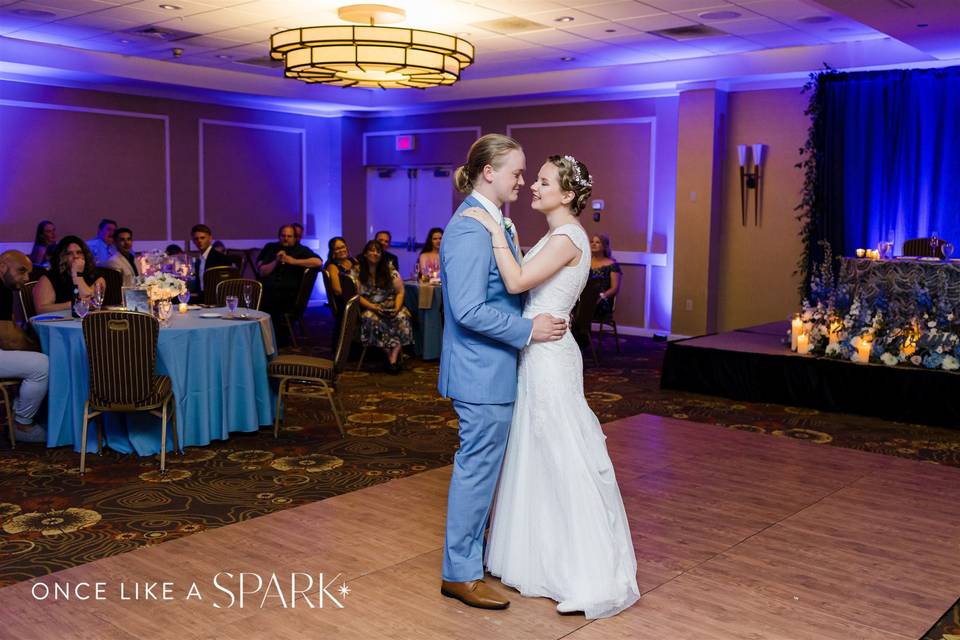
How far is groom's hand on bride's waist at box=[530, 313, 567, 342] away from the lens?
3246mm

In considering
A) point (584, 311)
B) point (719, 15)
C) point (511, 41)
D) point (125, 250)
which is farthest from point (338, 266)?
point (719, 15)

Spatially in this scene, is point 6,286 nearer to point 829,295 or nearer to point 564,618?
point 564,618

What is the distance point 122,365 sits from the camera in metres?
5.22

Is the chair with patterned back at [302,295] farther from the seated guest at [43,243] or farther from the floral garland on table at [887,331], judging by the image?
the floral garland on table at [887,331]

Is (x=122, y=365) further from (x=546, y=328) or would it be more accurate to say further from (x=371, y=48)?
(x=371, y=48)

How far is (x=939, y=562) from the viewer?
3.98 m

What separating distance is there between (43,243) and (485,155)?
8994mm

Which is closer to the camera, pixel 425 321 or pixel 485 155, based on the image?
pixel 485 155

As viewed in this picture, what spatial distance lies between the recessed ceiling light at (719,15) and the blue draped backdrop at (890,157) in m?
2.24

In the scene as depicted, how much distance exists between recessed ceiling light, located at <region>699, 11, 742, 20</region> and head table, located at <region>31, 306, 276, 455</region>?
4.73 metres

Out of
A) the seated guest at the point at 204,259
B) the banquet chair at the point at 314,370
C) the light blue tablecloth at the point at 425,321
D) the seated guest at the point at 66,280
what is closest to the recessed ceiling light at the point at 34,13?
the seated guest at the point at 204,259

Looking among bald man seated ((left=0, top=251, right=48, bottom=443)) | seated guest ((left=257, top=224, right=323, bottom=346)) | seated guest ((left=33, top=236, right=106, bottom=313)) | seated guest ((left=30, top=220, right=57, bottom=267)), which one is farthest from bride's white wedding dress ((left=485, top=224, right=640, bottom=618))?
seated guest ((left=30, top=220, right=57, bottom=267))

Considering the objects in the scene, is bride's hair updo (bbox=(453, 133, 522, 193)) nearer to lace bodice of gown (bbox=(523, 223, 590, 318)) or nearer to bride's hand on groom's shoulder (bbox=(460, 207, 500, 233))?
bride's hand on groom's shoulder (bbox=(460, 207, 500, 233))

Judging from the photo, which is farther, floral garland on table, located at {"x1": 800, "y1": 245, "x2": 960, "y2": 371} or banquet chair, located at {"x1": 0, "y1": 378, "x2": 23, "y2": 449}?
floral garland on table, located at {"x1": 800, "y1": 245, "x2": 960, "y2": 371}
